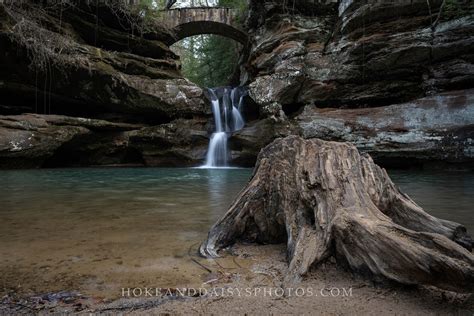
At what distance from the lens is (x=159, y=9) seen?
→ 1483 cm

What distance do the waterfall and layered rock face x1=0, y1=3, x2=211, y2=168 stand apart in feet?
1.30

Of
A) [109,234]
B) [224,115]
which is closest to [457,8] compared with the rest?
[224,115]

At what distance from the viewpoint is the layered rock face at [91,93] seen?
1033cm

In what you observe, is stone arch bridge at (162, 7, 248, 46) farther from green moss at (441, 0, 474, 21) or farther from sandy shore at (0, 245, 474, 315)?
sandy shore at (0, 245, 474, 315)

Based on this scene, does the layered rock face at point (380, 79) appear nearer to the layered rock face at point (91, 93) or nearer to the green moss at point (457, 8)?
the green moss at point (457, 8)

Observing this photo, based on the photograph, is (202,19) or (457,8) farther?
(202,19)

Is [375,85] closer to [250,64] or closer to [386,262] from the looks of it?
[250,64]

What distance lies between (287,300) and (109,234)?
1.89m

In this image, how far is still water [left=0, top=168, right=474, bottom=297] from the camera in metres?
2.04

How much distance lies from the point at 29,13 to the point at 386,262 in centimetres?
1192

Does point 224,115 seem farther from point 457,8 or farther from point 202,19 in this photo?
point 457,8

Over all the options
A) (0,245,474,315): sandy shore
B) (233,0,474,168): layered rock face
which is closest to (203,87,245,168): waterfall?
(233,0,474,168): layered rock face

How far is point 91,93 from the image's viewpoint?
40.4 ft

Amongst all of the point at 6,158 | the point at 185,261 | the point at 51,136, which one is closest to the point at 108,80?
the point at 51,136
